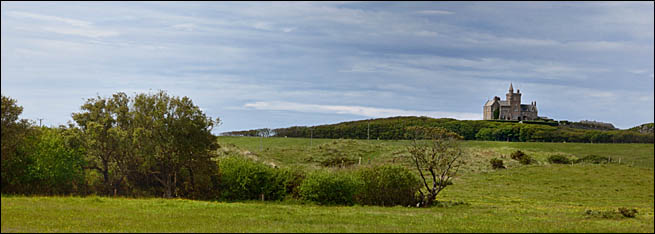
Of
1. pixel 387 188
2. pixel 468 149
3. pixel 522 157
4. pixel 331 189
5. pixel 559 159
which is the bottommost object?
pixel 331 189

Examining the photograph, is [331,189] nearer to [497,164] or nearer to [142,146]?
[142,146]

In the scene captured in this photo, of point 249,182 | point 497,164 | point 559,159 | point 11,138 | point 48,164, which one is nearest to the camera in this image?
Result: point 11,138

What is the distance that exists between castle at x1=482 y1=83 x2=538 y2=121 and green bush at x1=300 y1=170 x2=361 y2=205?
381 ft

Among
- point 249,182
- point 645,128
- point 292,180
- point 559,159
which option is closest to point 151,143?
point 249,182

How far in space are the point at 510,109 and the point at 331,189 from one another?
124m

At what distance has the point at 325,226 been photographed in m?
26.5

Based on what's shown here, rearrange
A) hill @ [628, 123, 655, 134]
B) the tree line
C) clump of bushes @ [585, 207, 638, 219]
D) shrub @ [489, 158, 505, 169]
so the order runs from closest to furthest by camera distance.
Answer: clump of bushes @ [585, 207, 638, 219] < hill @ [628, 123, 655, 134] < the tree line < shrub @ [489, 158, 505, 169]

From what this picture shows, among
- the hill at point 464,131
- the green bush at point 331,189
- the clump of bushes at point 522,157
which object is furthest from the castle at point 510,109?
the green bush at point 331,189

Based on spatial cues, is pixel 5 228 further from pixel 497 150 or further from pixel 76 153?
pixel 497 150

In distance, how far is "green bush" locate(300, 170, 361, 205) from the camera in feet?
141

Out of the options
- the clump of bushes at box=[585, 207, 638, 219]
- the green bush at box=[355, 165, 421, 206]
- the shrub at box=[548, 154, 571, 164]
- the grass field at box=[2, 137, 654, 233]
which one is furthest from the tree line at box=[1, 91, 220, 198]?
the shrub at box=[548, 154, 571, 164]

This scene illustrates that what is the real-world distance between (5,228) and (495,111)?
14327cm

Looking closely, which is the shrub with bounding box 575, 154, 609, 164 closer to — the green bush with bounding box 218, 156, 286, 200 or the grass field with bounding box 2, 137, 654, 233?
the grass field with bounding box 2, 137, 654, 233

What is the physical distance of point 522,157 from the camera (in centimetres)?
8294
